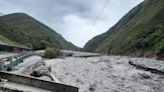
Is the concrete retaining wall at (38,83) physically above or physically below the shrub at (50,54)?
below

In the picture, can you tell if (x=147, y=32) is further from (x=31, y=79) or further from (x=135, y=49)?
(x=31, y=79)

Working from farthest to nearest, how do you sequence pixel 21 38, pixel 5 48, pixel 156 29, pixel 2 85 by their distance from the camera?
pixel 21 38 → pixel 156 29 → pixel 5 48 → pixel 2 85

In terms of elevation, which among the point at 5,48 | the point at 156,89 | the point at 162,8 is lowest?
the point at 156,89

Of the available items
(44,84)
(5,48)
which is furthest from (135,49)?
(44,84)

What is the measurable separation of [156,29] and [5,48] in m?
73.9

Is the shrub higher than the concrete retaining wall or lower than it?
higher

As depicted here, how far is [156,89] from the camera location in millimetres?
33906

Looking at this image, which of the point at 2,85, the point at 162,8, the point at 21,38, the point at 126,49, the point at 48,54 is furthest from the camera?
the point at 21,38

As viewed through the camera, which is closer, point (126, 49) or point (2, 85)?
point (2, 85)

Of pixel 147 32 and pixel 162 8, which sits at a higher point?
pixel 162 8

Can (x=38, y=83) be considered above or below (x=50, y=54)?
below

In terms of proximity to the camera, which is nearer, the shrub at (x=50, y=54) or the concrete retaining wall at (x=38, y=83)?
the concrete retaining wall at (x=38, y=83)

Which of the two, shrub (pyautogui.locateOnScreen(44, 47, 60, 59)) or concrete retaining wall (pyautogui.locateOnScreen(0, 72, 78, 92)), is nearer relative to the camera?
concrete retaining wall (pyautogui.locateOnScreen(0, 72, 78, 92))

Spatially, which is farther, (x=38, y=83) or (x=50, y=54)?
(x=50, y=54)
